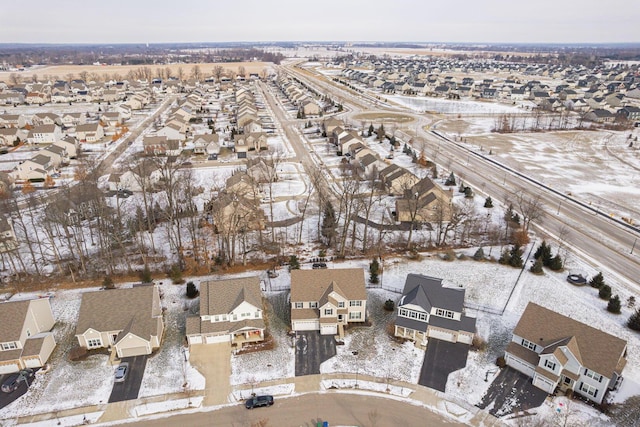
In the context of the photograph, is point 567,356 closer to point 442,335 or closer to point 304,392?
point 442,335

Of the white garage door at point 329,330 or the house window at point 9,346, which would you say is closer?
the house window at point 9,346

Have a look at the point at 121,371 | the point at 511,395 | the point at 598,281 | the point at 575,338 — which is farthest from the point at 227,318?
the point at 598,281

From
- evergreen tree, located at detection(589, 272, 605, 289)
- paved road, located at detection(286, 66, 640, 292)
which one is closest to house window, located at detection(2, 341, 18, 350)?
evergreen tree, located at detection(589, 272, 605, 289)

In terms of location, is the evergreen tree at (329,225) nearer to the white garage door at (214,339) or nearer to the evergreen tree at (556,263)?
the white garage door at (214,339)

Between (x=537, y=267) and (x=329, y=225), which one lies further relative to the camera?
(x=329, y=225)

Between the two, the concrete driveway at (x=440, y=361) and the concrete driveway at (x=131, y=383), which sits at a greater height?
the concrete driveway at (x=131, y=383)

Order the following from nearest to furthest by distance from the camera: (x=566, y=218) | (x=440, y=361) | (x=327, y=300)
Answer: (x=440, y=361) → (x=327, y=300) → (x=566, y=218)

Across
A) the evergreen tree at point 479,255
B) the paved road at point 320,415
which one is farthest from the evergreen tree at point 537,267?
the paved road at point 320,415
